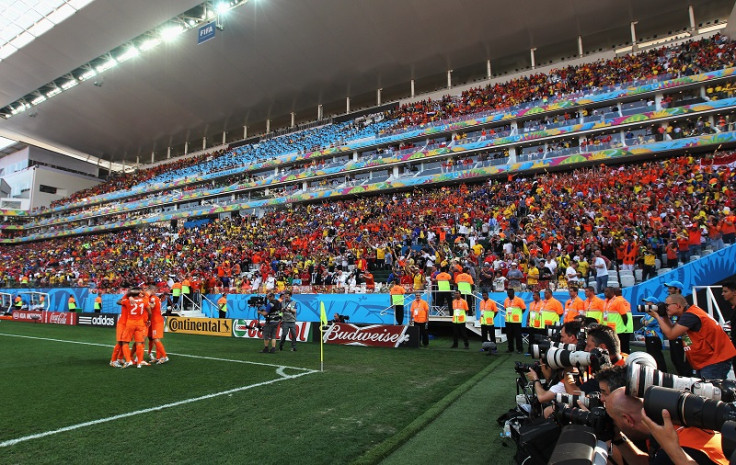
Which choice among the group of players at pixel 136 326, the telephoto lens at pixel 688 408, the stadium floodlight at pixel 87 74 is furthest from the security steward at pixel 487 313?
the stadium floodlight at pixel 87 74

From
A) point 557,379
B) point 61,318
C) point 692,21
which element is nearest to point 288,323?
point 557,379

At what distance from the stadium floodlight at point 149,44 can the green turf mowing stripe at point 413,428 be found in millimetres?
41099

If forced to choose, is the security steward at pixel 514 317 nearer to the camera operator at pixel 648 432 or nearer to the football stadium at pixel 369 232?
the football stadium at pixel 369 232

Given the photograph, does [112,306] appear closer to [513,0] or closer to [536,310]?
[536,310]

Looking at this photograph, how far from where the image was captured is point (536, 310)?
1112cm

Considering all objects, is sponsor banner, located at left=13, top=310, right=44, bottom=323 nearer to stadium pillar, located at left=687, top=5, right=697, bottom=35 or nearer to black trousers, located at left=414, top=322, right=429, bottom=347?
black trousers, located at left=414, top=322, right=429, bottom=347

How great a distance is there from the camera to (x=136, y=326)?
991 cm

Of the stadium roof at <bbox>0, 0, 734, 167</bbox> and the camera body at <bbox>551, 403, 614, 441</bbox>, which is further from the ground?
the stadium roof at <bbox>0, 0, 734, 167</bbox>

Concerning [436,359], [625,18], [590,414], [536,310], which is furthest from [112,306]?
[625,18]

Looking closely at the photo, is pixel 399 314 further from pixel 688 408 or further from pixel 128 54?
pixel 128 54

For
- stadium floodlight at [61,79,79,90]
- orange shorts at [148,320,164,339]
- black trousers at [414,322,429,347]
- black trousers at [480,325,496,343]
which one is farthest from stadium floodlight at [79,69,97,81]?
black trousers at [480,325,496,343]

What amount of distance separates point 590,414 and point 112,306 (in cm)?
2997

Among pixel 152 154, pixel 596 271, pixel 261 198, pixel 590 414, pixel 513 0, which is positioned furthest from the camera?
pixel 152 154

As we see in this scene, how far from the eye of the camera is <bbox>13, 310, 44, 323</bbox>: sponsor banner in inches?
992
